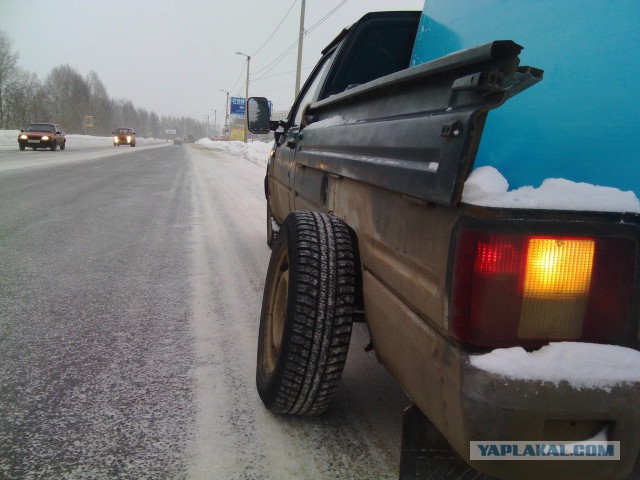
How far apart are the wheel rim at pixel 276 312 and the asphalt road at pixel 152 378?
0.25 meters

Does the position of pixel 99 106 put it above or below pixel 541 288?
above

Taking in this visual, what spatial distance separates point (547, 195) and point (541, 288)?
0.21 meters

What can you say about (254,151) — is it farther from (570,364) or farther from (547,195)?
(570,364)

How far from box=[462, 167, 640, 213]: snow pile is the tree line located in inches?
2547

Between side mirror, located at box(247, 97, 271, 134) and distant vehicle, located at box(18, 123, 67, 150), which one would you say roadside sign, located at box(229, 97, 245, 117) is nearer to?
distant vehicle, located at box(18, 123, 67, 150)

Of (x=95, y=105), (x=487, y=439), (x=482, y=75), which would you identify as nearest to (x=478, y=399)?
(x=487, y=439)

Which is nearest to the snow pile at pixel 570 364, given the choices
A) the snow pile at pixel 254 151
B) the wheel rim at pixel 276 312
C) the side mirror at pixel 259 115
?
the wheel rim at pixel 276 312

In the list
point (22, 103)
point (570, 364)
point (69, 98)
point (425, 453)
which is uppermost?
point (69, 98)

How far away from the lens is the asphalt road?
70.1 inches

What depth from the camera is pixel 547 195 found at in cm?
106

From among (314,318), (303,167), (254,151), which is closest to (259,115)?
(303,167)

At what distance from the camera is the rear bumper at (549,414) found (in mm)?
1019

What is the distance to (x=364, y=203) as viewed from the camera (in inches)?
68.0

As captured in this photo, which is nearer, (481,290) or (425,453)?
(481,290)
